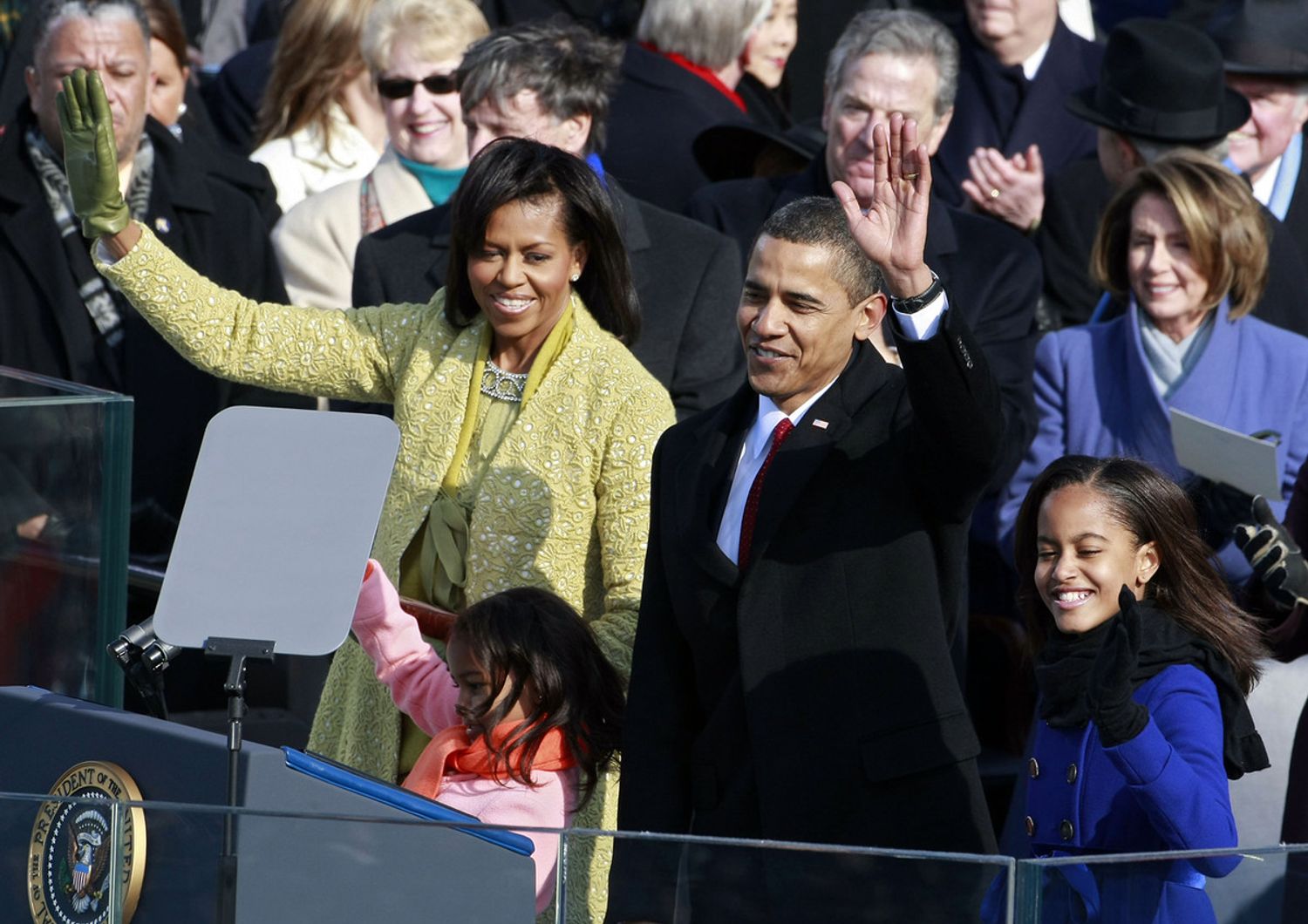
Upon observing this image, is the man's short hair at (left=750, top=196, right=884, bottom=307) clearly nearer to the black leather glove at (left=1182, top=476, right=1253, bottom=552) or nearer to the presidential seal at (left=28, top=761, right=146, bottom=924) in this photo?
the black leather glove at (left=1182, top=476, right=1253, bottom=552)

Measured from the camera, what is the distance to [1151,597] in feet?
11.1

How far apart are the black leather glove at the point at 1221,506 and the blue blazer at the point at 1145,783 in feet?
3.44

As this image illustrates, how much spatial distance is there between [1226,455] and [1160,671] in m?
1.11

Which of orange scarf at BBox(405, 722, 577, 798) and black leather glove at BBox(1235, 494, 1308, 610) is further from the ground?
black leather glove at BBox(1235, 494, 1308, 610)

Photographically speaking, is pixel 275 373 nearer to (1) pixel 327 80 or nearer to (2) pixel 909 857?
(2) pixel 909 857

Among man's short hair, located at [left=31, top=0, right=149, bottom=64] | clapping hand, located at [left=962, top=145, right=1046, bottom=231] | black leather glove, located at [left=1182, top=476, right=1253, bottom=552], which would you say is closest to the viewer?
black leather glove, located at [left=1182, top=476, right=1253, bottom=552]

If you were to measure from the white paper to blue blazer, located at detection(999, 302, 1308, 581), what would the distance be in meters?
0.59

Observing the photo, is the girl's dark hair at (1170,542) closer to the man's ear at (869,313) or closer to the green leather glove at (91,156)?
the man's ear at (869,313)

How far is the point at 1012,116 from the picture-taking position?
621cm

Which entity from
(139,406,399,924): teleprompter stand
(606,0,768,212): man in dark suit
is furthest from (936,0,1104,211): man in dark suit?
(139,406,399,924): teleprompter stand

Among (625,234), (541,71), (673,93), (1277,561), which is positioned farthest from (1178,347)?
(673,93)

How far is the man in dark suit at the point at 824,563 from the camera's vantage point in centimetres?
312

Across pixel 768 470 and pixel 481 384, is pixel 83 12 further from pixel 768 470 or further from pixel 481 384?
pixel 768 470

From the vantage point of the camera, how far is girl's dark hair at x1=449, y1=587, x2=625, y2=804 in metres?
3.56
